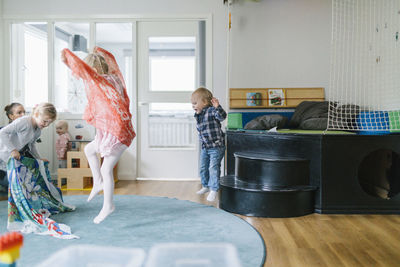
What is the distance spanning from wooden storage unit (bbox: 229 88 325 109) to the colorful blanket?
2288 millimetres

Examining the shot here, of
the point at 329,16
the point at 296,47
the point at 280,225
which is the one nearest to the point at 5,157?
the point at 280,225

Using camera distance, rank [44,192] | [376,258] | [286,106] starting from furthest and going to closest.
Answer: [286,106], [44,192], [376,258]

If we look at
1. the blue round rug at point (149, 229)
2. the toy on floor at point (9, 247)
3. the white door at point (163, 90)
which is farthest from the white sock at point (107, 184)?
the white door at point (163, 90)

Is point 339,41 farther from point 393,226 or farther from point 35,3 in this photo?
point 35,3

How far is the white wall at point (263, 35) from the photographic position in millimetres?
3951

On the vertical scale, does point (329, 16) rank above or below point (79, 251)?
above

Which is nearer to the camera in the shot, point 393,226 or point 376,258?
point 376,258

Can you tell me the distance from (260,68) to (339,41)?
0.90 metres

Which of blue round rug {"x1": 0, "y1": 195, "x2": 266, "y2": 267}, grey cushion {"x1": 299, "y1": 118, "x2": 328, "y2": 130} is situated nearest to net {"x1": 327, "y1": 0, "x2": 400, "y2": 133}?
grey cushion {"x1": 299, "y1": 118, "x2": 328, "y2": 130}

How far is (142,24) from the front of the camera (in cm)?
411

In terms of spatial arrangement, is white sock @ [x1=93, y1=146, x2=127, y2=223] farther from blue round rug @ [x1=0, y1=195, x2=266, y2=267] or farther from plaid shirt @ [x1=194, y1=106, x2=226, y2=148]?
plaid shirt @ [x1=194, y1=106, x2=226, y2=148]

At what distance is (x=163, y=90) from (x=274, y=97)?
4.37ft

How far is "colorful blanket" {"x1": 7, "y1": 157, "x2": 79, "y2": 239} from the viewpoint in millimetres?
2033

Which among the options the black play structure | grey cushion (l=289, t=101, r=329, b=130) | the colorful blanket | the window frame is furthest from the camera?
the window frame
